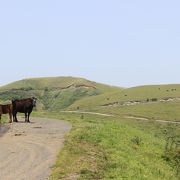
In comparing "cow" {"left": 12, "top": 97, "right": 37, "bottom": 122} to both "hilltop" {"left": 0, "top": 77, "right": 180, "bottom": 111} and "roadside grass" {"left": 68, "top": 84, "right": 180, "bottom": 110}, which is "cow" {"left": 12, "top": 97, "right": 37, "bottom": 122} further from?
"roadside grass" {"left": 68, "top": 84, "right": 180, "bottom": 110}

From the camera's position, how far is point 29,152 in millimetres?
25250

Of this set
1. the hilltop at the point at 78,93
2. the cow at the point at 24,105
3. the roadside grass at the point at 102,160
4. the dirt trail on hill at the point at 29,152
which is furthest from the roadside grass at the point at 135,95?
the roadside grass at the point at 102,160

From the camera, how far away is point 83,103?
128375 millimetres

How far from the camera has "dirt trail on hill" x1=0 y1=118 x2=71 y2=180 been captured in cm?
1993

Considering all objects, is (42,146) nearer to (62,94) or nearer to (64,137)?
(64,137)

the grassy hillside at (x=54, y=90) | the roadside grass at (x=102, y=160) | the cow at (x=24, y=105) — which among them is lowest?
the roadside grass at (x=102, y=160)

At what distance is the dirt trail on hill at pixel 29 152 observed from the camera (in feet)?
65.4

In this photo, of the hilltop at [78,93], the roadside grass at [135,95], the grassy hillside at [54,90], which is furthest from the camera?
the grassy hillside at [54,90]

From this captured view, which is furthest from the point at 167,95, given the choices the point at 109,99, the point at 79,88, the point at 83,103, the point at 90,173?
the point at 90,173

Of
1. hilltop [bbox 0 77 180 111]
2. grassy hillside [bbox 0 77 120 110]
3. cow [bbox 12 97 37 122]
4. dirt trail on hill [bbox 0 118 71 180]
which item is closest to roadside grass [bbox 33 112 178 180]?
dirt trail on hill [bbox 0 118 71 180]

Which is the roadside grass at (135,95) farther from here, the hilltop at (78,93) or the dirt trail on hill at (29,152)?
the dirt trail on hill at (29,152)

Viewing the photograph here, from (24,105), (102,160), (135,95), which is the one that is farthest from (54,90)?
(102,160)

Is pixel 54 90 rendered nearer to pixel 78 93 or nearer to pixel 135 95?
pixel 78 93

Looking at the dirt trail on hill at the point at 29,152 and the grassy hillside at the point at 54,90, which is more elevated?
the grassy hillside at the point at 54,90
